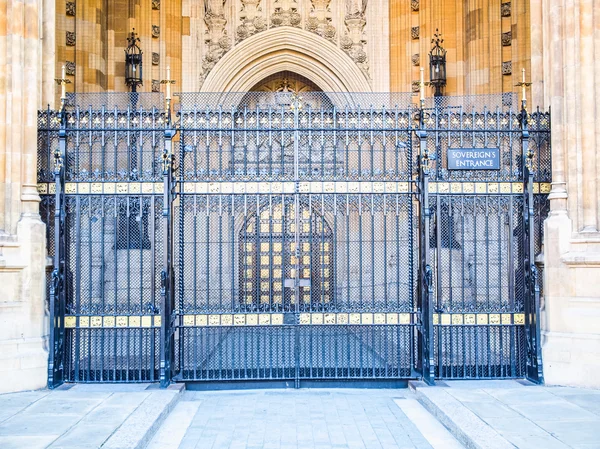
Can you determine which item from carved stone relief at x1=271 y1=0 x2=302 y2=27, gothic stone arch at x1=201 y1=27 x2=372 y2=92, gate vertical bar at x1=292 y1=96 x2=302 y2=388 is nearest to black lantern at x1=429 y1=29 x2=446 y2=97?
gothic stone arch at x1=201 y1=27 x2=372 y2=92

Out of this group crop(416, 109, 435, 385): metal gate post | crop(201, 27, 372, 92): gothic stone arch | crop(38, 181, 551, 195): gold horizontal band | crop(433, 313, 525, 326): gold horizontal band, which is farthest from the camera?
crop(201, 27, 372, 92): gothic stone arch

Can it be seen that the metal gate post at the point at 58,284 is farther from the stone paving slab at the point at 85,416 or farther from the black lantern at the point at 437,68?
the black lantern at the point at 437,68

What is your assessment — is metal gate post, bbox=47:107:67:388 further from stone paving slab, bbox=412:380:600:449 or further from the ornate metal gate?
stone paving slab, bbox=412:380:600:449

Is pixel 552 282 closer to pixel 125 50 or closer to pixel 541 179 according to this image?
pixel 541 179

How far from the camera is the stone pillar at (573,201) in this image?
8398 millimetres

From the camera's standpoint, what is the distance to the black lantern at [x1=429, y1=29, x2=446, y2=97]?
14047 mm

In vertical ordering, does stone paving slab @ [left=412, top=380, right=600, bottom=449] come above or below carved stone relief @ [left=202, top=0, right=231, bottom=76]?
below

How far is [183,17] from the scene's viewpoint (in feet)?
49.2

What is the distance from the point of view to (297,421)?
717cm

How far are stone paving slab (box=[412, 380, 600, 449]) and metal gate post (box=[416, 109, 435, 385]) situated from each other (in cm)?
34

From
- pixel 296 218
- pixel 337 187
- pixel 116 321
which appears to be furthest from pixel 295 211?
pixel 116 321

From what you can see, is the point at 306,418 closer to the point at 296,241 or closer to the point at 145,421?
the point at 145,421

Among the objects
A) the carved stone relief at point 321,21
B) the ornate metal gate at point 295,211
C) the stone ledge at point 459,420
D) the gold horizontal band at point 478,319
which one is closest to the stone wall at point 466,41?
the carved stone relief at point 321,21

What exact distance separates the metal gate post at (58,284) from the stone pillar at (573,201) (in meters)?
6.16
